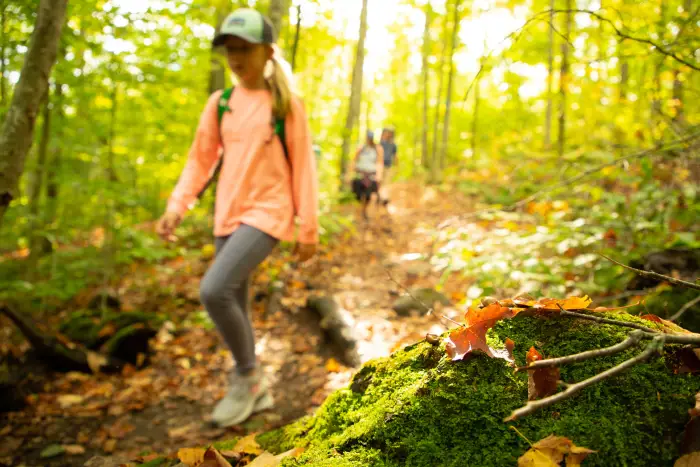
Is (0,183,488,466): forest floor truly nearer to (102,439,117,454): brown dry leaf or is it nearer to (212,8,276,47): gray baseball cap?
(102,439,117,454): brown dry leaf

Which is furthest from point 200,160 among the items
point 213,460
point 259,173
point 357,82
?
point 357,82

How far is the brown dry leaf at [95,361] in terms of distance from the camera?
3.85 m

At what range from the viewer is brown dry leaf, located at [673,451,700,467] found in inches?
33.8

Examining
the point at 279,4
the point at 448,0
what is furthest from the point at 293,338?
the point at 448,0

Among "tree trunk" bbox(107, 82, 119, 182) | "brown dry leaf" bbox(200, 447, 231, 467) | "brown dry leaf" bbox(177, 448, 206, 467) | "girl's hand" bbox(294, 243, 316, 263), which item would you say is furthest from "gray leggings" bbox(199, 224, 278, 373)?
"tree trunk" bbox(107, 82, 119, 182)

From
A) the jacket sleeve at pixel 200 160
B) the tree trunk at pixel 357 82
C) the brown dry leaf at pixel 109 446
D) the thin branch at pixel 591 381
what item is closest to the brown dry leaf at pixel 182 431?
the brown dry leaf at pixel 109 446

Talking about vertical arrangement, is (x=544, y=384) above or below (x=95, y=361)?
above

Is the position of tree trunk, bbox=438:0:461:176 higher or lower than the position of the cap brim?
higher

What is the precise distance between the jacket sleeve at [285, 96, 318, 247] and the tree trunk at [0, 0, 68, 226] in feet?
4.30

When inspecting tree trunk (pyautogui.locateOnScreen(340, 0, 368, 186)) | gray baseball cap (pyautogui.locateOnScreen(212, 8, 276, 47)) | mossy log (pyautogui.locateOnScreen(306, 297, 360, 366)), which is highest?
tree trunk (pyautogui.locateOnScreen(340, 0, 368, 186))

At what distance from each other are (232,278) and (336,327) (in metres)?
1.59

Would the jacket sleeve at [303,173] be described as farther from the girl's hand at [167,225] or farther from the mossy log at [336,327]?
the mossy log at [336,327]

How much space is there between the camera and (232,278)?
264 centimetres

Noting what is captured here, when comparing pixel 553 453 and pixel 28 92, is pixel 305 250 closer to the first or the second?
pixel 28 92
